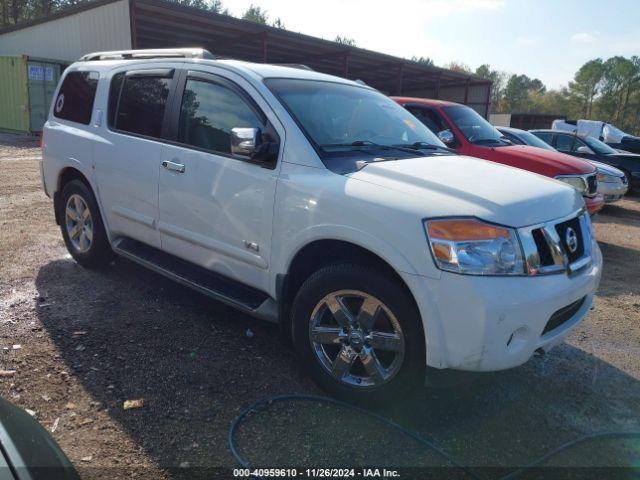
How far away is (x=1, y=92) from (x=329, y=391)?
74.7 feet

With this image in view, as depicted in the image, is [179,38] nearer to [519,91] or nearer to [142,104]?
[142,104]

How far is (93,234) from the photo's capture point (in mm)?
4703

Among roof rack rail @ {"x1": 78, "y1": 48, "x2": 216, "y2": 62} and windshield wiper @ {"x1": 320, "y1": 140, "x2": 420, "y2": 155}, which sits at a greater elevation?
roof rack rail @ {"x1": 78, "y1": 48, "x2": 216, "y2": 62}

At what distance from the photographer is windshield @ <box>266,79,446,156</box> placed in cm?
329

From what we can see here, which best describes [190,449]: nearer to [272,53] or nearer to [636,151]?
[636,151]

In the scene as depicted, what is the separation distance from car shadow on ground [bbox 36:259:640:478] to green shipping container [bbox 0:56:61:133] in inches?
717

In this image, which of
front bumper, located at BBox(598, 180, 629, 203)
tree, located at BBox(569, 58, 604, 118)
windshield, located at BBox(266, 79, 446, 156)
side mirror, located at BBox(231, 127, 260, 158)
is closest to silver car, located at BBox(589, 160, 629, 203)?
front bumper, located at BBox(598, 180, 629, 203)

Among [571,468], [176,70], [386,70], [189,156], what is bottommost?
[571,468]

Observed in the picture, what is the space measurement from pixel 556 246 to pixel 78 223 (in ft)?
14.2

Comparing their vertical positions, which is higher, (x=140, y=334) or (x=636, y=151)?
(x=636, y=151)

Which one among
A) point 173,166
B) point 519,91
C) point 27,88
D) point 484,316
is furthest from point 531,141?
point 519,91

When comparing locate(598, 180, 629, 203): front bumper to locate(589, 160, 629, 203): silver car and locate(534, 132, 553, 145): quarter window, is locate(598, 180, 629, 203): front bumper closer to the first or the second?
locate(589, 160, 629, 203): silver car

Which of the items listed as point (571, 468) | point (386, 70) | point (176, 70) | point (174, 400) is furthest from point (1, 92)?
point (571, 468)

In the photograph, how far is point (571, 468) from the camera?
8.26 ft
